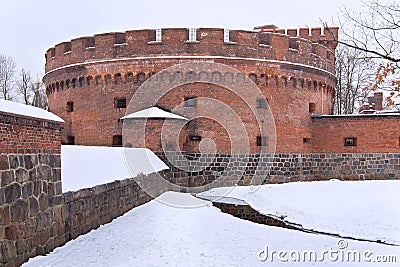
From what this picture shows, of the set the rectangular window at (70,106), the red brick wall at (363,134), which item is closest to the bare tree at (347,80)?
the red brick wall at (363,134)

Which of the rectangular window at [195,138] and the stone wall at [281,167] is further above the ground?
the rectangular window at [195,138]

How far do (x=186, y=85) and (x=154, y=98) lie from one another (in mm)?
1100

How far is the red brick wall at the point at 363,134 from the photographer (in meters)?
14.2

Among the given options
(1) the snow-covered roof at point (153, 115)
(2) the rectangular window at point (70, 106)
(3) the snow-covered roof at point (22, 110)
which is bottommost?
(3) the snow-covered roof at point (22, 110)

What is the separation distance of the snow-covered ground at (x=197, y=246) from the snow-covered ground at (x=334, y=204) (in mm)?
2381

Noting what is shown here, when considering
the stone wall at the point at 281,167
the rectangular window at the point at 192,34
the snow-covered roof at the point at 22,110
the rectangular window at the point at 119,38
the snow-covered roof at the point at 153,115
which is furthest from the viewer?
the rectangular window at the point at 119,38

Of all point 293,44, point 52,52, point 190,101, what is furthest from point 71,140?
point 293,44

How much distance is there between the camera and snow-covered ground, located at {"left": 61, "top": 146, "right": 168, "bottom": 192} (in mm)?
5910

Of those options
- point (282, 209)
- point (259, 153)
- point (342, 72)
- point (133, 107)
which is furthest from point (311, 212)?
point (342, 72)

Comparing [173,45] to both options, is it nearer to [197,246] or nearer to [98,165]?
[98,165]

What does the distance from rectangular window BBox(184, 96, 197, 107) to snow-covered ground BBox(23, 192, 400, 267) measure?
6.10 metres

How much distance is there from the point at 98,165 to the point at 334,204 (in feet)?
20.0

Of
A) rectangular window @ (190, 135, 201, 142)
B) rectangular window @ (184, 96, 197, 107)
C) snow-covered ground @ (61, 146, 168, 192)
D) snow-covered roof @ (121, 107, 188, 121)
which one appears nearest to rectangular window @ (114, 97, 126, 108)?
snow-covered roof @ (121, 107, 188, 121)

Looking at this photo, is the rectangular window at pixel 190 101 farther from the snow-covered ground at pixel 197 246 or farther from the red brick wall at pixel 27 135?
the red brick wall at pixel 27 135
